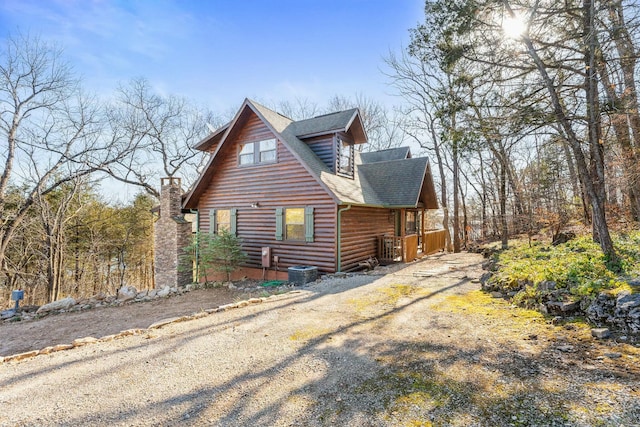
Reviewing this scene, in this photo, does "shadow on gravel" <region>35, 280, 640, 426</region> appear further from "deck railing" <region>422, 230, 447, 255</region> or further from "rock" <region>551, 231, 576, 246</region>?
"deck railing" <region>422, 230, 447, 255</region>

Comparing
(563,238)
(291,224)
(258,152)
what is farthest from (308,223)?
(563,238)

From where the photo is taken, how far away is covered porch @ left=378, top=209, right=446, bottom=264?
12500mm

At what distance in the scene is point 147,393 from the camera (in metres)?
3.13

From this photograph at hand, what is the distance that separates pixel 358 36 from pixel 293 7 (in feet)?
10.2

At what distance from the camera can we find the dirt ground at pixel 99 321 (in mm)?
6820

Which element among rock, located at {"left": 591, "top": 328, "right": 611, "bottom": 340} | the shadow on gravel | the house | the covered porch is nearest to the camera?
the shadow on gravel

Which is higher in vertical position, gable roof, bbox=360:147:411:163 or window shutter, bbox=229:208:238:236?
gable roof, bbox=360:147:411:163

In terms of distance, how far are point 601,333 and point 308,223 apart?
7.98 m

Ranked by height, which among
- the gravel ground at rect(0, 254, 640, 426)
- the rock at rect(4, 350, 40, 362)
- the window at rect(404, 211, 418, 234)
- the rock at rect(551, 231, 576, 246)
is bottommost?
the rock at rect(4, 350, 40, 362)

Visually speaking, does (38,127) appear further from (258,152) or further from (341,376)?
(341,376)

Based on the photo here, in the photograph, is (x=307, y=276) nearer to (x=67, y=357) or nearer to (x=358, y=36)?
(x=67, y=357)

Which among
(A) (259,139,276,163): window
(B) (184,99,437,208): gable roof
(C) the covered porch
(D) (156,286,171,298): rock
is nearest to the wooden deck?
(C) the covered porch

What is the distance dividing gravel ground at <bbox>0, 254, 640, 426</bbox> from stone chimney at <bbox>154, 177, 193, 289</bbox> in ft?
27.1

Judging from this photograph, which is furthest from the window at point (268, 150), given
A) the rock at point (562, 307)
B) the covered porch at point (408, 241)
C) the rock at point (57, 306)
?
the rock at point (562, 307)
